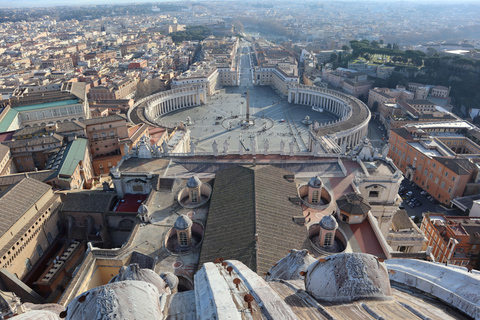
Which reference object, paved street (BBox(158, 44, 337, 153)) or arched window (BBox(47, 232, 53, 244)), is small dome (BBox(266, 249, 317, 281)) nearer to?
arched window (BBox(47, 232, 53, 244))

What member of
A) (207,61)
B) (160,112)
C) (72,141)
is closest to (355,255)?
(72,141)

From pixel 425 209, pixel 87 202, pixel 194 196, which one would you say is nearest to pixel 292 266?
pixel 194 196

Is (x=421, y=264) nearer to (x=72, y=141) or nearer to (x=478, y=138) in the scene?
(x=72, y=141)

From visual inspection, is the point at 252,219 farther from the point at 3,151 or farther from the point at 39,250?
the point at 3,151

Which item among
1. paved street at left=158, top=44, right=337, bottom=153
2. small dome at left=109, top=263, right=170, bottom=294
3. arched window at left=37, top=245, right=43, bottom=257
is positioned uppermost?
small dome at left=109, top=263, right=170, bottom=294

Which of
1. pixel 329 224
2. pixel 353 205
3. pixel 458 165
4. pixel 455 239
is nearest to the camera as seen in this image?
pixel 329 224

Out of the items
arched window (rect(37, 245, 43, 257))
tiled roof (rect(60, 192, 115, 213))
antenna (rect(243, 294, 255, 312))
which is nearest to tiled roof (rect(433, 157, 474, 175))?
tiled roof (rect(60, 192, 115, 213))
